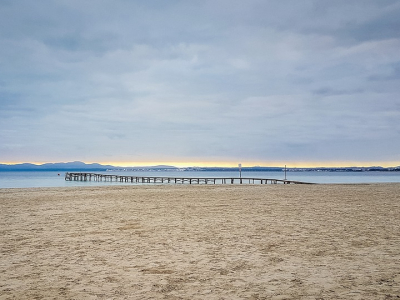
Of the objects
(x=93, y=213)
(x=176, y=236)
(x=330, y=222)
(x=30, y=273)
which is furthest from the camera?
(x=93, y=213)

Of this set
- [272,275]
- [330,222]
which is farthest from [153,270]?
[330,222]

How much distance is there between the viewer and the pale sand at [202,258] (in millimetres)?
4500

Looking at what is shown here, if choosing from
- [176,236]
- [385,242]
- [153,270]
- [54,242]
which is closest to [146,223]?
[176,236]

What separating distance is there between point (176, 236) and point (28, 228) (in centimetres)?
463

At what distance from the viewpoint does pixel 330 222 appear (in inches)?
403

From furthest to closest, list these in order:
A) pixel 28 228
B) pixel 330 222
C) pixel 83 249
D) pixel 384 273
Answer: pixel 330 222
pixel 28 228
pixel 83 249
pixel 384 273

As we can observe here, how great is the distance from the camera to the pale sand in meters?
4.50

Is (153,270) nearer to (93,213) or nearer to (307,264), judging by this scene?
(307,264)

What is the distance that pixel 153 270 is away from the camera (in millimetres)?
5453

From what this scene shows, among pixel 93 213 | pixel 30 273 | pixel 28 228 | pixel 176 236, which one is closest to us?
pixel 30 273

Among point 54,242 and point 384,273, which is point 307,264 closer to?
point 384,273

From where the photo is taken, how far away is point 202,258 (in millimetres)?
6156

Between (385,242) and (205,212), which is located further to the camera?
(205,212)

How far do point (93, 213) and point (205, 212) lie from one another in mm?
4350
